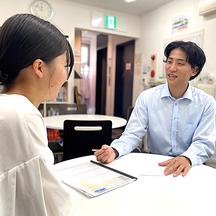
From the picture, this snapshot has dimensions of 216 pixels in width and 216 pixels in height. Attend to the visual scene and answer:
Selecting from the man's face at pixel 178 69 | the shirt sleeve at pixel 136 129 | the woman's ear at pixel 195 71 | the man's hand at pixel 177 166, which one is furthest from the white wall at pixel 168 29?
the man's hand at pixel 177 166

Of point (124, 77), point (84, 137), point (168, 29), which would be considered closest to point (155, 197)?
point (84, 137)

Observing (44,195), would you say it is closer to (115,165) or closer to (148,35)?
(115,165)

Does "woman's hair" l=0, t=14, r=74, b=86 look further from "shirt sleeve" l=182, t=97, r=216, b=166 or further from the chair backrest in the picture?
the chair backrest

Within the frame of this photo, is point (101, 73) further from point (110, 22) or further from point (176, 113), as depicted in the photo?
point (176, 113)

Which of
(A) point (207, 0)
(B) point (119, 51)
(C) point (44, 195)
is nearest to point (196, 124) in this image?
(C) point (44, 195)

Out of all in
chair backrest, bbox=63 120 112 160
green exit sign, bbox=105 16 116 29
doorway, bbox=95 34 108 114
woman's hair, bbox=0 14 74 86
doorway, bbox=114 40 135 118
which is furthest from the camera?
doorway, bbox=95 34 108 114

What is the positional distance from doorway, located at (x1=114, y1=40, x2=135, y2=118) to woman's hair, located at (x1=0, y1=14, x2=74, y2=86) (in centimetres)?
453

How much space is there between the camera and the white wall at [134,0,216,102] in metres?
3.10

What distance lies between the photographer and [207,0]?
300 centimetres

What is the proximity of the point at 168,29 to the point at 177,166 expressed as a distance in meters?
3.23

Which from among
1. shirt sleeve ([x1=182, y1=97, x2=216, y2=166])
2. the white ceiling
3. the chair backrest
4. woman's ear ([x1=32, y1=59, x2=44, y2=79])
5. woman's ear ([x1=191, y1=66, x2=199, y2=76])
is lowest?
the chair backrest

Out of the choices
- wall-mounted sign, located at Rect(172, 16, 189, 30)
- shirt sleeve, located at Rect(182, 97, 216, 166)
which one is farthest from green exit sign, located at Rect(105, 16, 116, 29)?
shirt sleeve, located at Rect(182, 97, 216, 166)

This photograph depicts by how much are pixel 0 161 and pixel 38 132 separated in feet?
0.34

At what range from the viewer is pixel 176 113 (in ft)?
5.37
